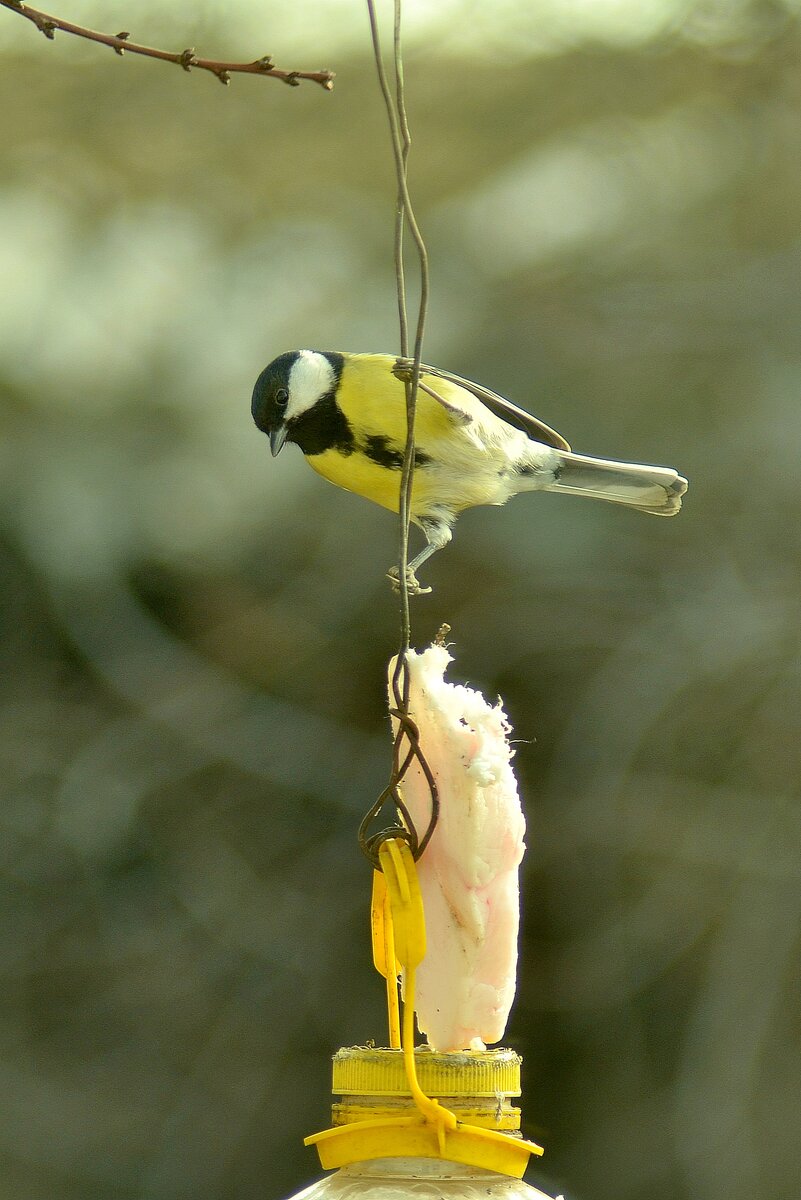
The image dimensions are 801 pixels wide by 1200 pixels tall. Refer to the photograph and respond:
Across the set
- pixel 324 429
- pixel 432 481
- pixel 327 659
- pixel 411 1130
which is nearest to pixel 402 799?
pixel 411 1130

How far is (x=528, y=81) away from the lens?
129 inches

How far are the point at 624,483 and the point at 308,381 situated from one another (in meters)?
0.29

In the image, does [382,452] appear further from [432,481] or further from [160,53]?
[160,53]

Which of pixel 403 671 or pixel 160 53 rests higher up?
pixel 160 53

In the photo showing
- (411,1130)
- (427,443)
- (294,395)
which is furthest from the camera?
(294,395)

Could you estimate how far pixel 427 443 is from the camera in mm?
1128

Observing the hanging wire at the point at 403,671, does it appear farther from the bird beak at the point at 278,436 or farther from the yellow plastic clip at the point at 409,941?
the bird beak at the point at 278,436

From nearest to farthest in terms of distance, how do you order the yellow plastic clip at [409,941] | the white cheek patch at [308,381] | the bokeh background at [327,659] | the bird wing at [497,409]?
the yellow plastic clip at [409,941], the bird wing at [497,409], the white cheek patch at [308,381], the bokeh background at [327,659]

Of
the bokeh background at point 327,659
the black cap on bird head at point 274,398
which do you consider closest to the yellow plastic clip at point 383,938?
the black cap on bird head at point 274,398

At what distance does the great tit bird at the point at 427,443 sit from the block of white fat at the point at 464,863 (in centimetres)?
30

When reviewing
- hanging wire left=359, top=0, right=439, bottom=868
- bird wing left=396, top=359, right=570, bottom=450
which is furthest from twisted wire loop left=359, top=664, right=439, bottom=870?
bird wing left=396, top=359, right=570, bottom=450

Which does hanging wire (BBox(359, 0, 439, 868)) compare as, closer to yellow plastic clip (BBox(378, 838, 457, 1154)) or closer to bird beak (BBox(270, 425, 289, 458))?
yellow plastic clip (BBox(378, 838, 457, 1154))

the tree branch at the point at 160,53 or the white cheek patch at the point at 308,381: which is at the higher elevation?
the white cheek patch at the point at 308,381

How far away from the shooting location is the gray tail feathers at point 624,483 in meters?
1.18
